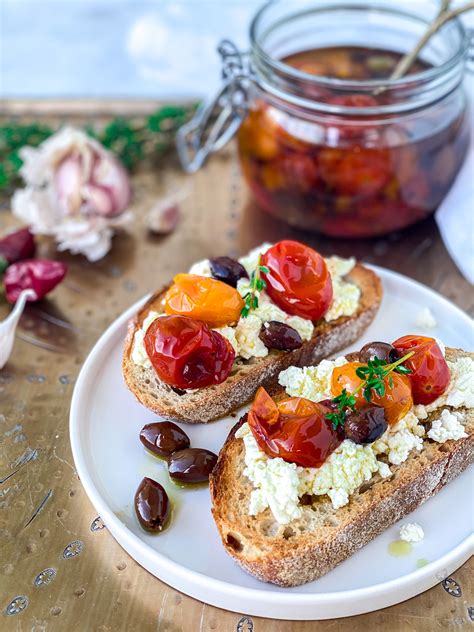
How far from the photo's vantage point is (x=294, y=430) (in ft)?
6.46

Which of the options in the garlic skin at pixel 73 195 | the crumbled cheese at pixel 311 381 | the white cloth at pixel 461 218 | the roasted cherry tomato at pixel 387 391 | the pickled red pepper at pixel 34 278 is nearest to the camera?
the roasted cherry tomato at pixel 387 391

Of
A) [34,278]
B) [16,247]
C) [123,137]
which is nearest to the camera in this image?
[34,278]

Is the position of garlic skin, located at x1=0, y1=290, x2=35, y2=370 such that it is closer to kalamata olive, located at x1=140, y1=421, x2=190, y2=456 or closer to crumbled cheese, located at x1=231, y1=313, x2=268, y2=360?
kalamata olive, located at x1=140, y1=421, x2=190, y2=456

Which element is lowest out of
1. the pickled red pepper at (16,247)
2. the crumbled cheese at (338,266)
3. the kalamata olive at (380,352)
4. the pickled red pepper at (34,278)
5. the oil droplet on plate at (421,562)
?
the pickled red pepper at (16,247)

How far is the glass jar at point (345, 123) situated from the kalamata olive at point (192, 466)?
1.25m

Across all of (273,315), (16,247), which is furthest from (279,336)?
(16,247)

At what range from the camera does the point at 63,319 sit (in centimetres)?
300

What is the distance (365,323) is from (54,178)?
1.56m

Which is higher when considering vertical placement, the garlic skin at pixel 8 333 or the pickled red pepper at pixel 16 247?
the garlic skin at pixel 8 333

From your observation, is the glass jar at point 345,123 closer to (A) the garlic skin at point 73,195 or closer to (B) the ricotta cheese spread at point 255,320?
(A) the garlic skin at point 73,195

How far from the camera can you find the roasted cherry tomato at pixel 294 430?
1959 mm

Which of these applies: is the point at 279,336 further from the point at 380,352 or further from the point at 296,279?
the point at 380,352

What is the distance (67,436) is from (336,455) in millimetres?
960

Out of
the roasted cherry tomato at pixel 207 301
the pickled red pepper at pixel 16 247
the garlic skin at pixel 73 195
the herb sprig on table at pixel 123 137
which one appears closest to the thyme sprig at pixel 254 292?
the roasted cherry tomato at pixel 207 301
